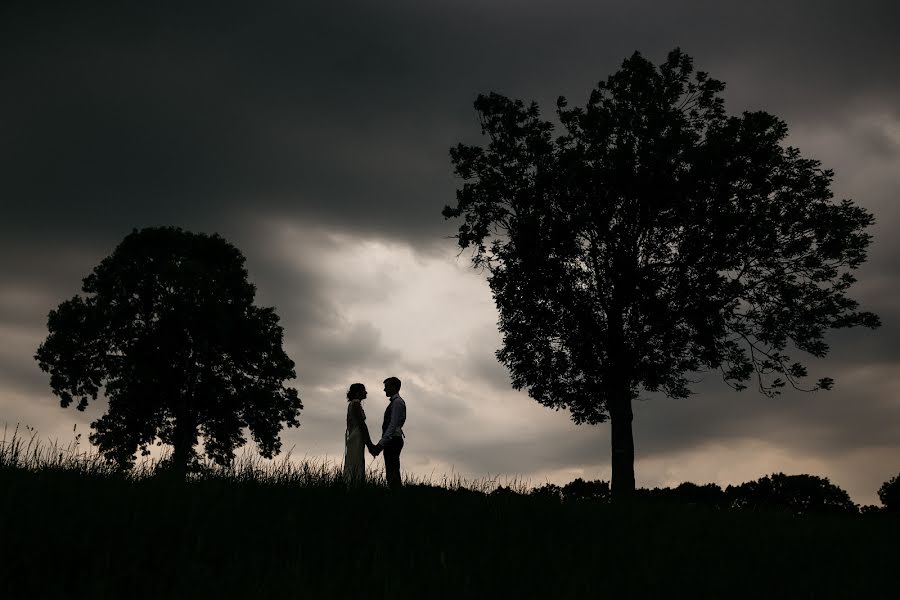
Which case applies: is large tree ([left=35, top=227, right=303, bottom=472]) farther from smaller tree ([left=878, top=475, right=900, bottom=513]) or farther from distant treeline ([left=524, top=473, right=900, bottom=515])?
smaller tree ([left=878, top=475, right=900, bottom=513])

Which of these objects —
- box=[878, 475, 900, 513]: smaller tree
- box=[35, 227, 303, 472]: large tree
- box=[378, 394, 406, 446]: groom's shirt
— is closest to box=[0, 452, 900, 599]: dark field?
box=[378, 394, 406, 446]: groom's shirt

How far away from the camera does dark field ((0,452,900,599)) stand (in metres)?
6.29

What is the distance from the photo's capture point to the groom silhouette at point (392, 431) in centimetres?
1482

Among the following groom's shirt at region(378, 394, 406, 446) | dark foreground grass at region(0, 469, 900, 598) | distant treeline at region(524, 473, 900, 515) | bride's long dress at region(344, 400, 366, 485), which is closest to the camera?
dark foreground grass at region(0, 469, 900, 598)

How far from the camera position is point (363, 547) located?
779 cm

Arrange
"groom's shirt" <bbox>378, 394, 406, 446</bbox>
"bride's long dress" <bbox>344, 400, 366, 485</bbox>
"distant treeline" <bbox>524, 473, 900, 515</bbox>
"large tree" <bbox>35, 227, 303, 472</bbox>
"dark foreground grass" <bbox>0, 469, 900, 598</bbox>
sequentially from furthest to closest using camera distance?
"large tree" <bbox>35, 227, 303, 472</bbox>, "distant treeline" <bbox>524, 473, 900, 515</bbox>, "bride's long dress" <bbox>344, 400, 366, 485</bbox>, "groom's shirt" <bbox>378, 394, 406, 446</bbox>, "dark foreground grass" <bbox>0, 469, 900, 598</bbox>

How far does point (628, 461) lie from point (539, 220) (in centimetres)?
859

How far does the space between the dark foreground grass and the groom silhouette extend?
344cm

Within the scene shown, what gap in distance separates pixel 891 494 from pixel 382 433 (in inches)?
767

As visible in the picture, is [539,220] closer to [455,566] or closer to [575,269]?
[575,269]

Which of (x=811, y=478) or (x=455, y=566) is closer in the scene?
(x=455, y=566)

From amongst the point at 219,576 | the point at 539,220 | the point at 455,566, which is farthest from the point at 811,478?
the point at 219,576

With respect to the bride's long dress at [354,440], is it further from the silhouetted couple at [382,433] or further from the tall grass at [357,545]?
the tall grass at [357,545]

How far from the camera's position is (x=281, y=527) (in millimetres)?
8055
